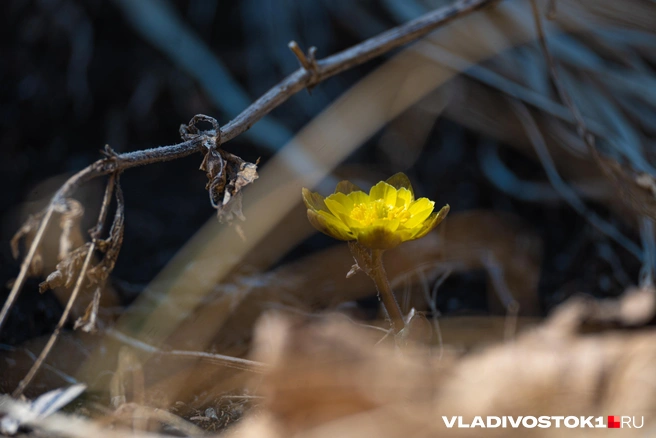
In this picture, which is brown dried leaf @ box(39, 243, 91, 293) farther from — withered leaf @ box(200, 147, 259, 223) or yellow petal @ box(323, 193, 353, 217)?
yellow petal @ box(323, 193, 353, 217)

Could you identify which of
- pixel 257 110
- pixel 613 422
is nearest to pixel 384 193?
pixel 257 110

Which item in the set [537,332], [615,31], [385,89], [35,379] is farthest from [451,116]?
[35,379]

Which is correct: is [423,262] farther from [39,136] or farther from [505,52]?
[39,136]

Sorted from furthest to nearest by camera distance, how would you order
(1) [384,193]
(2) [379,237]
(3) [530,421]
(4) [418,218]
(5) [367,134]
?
(5) [367,134] < (1) [384,193] < (4) [418,218] < (2) [379,237] < (3) [530,421]

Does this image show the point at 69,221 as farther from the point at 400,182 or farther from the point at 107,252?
the point at 400,182

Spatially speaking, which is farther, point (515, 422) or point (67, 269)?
point (67, 269)

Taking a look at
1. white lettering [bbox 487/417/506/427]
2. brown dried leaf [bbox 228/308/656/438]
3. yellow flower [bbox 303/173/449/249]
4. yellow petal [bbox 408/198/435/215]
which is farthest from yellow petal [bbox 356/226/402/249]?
white lettering [bbox 487/417/506/427]
